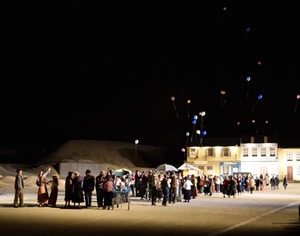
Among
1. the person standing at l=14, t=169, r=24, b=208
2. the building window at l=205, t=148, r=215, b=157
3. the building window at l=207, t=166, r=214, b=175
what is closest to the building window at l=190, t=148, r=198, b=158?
Answer: the building window at l=205, t=148, r=215, b=157

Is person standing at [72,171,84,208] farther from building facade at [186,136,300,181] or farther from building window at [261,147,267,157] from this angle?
building window at [261,147,267,157]

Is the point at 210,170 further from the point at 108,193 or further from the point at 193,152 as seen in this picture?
the point at 108,193

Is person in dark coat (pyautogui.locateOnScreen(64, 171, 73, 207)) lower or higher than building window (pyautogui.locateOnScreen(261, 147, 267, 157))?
lower

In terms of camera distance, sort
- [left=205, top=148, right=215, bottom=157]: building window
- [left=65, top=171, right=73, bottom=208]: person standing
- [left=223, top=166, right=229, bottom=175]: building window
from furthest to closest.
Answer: [left=205, top=148, right=215, bottom=157]: building window → [left=223, top=166, right=229, bottom=175]: building window → [left=65, top=171, right=73, bottom=208]: person standing

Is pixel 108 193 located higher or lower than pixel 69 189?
lower

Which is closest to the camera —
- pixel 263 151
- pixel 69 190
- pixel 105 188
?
pixel 105 188

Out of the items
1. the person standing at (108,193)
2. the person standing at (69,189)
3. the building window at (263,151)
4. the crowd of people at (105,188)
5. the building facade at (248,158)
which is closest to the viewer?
the person standing at (108,193)

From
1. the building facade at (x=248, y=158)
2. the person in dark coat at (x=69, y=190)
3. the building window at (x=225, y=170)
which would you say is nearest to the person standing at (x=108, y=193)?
the person in dark coat at (x=69, y=190)

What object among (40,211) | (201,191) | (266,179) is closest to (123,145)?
(266,179)

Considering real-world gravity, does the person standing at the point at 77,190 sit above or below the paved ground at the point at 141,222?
above

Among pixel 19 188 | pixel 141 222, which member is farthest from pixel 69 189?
pixel 141 222

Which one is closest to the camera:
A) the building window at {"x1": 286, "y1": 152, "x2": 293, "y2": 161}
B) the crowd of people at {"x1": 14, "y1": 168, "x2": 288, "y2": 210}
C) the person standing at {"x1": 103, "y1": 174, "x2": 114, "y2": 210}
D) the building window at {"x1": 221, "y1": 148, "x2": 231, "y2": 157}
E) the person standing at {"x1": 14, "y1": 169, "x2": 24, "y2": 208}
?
the person standing at {"x1": 103, "y1": 174, "x2": 114, "y2": 210}

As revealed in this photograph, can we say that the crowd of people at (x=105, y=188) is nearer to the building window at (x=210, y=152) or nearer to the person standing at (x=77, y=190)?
the person standing at (x=77, y=190)

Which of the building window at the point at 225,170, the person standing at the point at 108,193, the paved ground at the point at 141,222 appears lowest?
the paved ground at the point at 141,222
